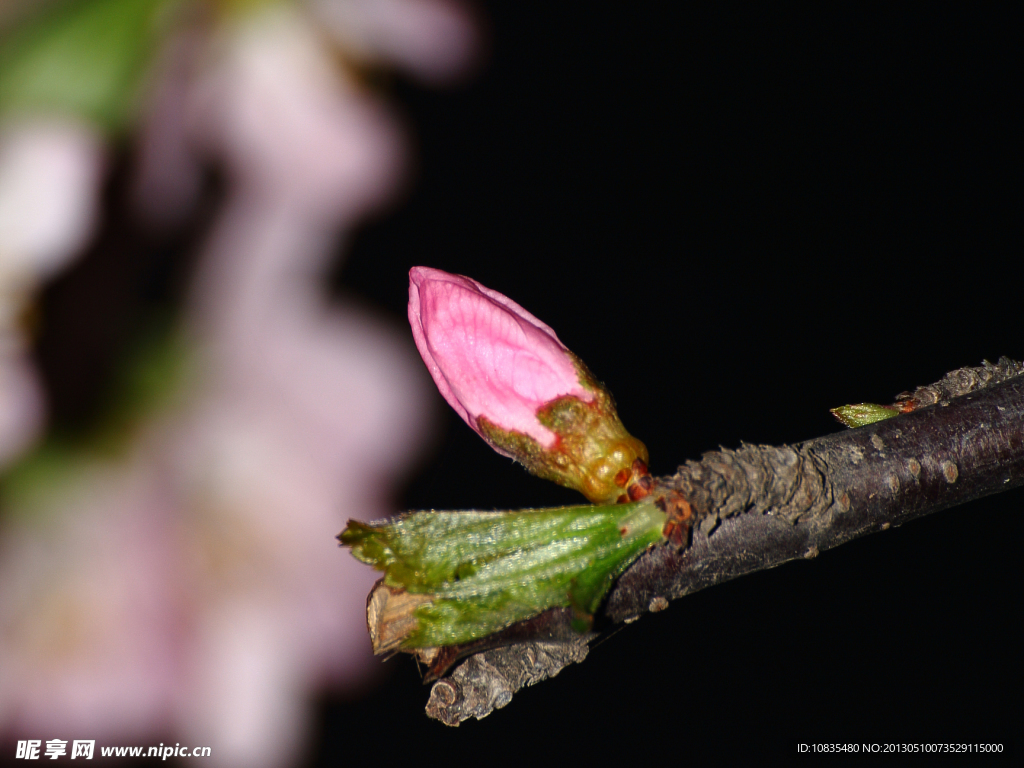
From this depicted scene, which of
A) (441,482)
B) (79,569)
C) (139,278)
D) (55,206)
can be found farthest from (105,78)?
(441,482)

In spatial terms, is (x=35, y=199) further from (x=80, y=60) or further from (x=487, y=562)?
(x=487, y=562)

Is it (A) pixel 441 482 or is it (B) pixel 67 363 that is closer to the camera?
(B) pixel 67 363

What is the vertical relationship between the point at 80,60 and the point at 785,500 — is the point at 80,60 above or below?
above

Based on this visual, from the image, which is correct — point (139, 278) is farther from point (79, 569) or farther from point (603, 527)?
point (603, 527)

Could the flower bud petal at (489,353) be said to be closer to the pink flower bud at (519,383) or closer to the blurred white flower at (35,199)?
the pink flower bud at (519,383)
